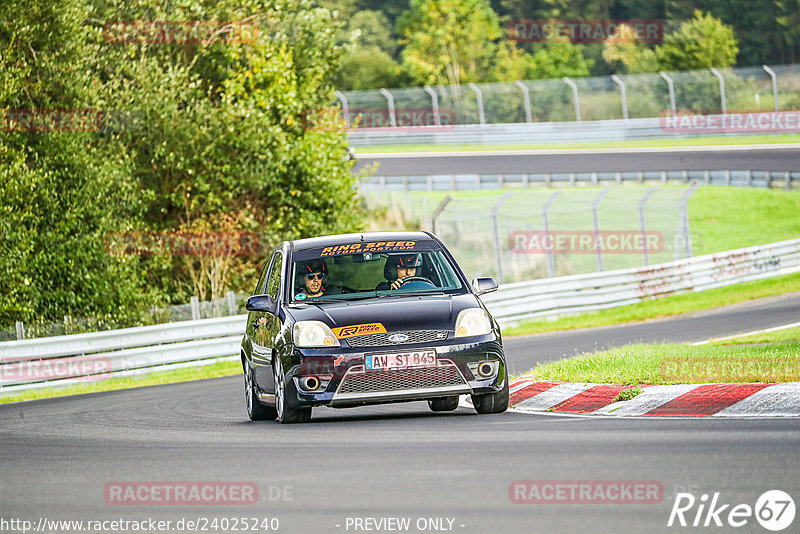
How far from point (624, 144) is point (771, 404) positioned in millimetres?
41589

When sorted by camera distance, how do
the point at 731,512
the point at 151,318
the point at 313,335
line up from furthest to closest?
the point at 151,318, the point at 313,335, the point at 731,512

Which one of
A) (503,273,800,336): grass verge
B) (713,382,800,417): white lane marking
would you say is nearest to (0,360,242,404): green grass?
(503,273,800,336): grass verge

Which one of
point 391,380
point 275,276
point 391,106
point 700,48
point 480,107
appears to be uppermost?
point 275,276

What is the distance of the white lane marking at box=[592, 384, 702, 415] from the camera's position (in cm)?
1014

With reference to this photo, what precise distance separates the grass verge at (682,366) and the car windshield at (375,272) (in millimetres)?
1735

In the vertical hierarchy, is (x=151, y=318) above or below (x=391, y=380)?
below

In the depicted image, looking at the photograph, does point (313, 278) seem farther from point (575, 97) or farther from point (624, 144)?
point (624, 144)

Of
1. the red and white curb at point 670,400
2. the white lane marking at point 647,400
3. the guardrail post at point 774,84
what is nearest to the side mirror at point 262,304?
the red and white curb at point 670,400

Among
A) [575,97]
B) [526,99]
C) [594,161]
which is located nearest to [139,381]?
[594,161]

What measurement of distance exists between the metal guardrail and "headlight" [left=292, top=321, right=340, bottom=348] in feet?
51.5

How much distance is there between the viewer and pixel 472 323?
10.5 m

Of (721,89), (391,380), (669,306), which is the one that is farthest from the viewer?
(721,89)

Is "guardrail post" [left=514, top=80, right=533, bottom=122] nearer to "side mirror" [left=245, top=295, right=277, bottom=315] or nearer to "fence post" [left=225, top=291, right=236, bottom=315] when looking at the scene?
"fence post" [left=225, top=291, right=236, bottom=315]

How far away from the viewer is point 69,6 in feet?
83.4
